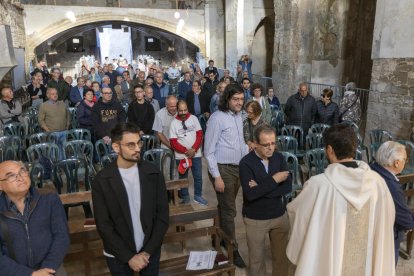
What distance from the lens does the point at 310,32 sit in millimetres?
9898

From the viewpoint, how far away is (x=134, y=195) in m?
2.13

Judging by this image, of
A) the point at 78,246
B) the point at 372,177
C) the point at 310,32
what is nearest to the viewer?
the point at 372,177

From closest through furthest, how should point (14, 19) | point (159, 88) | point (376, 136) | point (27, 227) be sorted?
1. point (27, 227)
2. point (376, 136)
3. point (159, 88)
4. point (14, 19)

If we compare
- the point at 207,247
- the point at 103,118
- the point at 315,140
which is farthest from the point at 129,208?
the point at 315,140

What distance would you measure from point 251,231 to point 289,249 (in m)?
0.56

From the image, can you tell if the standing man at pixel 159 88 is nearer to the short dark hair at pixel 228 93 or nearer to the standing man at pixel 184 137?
the standing man at pixel 184 137

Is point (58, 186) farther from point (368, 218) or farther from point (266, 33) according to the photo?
point (266, 33)

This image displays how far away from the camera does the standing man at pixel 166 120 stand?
15.1 feet

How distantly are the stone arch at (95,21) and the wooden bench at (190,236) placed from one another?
1507 centimetres

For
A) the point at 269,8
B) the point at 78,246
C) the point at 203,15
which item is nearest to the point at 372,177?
the point at 78,246

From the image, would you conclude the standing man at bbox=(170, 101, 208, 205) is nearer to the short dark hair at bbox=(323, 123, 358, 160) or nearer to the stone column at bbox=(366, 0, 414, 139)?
the short dark hair at bbox=(323, 123, 358, 160)

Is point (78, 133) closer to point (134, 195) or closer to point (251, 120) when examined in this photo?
point (251, 120)

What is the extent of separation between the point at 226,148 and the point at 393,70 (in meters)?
4.55

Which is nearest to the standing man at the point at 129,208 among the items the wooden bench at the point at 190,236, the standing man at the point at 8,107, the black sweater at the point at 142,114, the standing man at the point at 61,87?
the wooden bench at the point at 190,236
